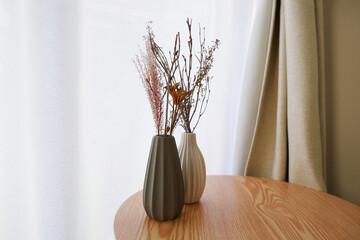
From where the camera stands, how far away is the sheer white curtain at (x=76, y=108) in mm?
987

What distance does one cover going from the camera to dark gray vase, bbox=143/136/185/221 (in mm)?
591

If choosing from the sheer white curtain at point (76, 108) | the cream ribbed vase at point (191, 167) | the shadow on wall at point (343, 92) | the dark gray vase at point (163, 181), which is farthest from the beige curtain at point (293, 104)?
the dark gray vase at point (163, 181)

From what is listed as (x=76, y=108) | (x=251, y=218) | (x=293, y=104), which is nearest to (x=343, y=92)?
(x=293, y=104)

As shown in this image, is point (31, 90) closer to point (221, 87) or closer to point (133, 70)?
point (133, 70)

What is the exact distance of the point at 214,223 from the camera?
0.63 metres

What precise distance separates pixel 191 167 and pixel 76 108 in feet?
2.12

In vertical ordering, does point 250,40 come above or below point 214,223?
above

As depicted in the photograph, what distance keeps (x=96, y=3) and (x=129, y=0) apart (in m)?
0.15

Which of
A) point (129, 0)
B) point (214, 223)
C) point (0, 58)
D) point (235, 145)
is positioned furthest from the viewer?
point (235, 145)

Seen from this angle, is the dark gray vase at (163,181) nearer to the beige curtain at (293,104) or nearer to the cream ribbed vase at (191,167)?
the cream ribbed vase at (191,167)

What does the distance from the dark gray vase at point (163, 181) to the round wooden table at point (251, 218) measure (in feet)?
0.14

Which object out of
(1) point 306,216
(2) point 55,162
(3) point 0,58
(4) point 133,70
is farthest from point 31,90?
(1) point 306,216

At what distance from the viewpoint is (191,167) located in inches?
27.6

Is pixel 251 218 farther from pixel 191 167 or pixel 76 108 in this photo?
pixel 76 108
